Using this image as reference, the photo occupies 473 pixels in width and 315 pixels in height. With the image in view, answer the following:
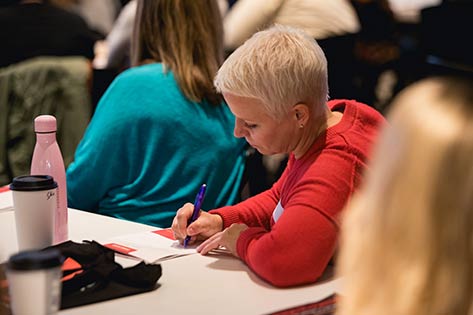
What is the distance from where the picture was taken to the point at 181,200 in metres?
2.68

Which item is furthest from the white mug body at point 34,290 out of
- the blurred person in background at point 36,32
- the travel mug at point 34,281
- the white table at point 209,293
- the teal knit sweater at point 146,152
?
the blurred person in background at point 36,32

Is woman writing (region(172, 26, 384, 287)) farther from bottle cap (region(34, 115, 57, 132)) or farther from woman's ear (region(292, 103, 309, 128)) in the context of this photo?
bottle cap (region(34, 115, 57, 132))

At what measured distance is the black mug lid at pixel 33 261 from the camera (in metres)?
1.19

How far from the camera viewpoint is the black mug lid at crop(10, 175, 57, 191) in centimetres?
178

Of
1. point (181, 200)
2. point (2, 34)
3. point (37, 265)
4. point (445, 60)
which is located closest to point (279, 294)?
point (37, 265)

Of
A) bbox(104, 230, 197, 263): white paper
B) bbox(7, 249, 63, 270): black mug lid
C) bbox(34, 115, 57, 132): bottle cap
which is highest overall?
bbox(7, 249, 63, 270): black mug lid

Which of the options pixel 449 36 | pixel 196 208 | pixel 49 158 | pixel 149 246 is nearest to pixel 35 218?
pixel 49 158

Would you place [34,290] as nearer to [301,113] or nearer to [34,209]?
[34,209]

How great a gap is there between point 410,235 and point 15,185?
3.44 ft

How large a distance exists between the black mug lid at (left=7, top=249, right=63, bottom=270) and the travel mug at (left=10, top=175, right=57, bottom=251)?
0.58 meters

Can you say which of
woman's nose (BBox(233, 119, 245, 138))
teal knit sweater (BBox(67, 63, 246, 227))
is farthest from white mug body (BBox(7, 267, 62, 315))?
teal knit sweater (BBox(67, 63, 246, 227))

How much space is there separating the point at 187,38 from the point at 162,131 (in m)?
0.32

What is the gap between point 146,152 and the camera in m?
2.67

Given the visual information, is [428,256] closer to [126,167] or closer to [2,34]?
[126,167]
